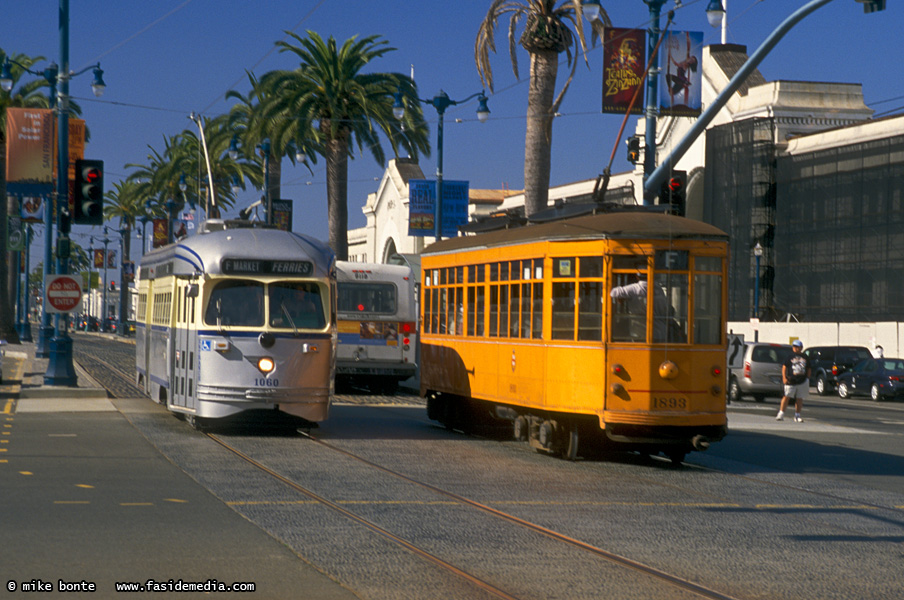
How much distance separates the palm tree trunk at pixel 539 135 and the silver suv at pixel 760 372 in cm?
893

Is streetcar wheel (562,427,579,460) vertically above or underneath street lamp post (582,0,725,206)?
underneath

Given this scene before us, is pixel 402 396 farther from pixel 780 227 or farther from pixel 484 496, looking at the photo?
pixel 780 227

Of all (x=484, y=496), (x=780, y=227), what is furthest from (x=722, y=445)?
(x=780, y=227)

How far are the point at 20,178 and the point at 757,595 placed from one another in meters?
25.5

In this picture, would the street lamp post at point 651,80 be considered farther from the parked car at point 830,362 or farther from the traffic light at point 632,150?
the parked car at point 830,362

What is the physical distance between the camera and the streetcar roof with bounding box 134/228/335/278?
57.5 feet

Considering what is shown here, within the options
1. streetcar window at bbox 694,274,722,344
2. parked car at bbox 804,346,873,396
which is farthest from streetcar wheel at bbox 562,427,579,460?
parked car at bbox 804,346,873,396

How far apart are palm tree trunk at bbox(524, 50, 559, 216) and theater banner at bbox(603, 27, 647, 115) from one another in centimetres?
468

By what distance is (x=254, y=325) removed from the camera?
17.3 metres

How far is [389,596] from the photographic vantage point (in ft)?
24.8

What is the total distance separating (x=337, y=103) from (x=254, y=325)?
2325 cm

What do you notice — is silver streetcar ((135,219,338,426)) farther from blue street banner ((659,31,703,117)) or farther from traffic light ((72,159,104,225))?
blue street banner ((659,31,703,117))

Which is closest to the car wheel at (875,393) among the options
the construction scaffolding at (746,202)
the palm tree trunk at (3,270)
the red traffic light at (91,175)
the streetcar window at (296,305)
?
the construction scaffolding at (746,202)

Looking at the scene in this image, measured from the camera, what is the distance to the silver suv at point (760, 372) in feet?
111
